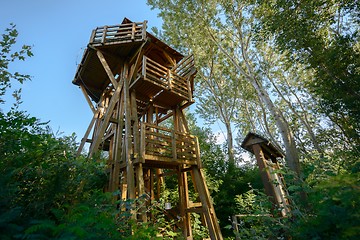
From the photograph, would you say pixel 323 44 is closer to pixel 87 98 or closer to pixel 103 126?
pixel 103 126

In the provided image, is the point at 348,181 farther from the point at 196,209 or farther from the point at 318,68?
the point at 318,68

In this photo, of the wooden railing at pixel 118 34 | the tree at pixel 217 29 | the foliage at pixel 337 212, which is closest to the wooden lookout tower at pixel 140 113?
the wooden railing at pixel 118 34

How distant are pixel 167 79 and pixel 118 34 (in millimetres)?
2618

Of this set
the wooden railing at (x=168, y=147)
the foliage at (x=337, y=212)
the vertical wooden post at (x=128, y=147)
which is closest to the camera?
the foliage at (x=337, y=212)

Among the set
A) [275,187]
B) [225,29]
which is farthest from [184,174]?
[225,29]

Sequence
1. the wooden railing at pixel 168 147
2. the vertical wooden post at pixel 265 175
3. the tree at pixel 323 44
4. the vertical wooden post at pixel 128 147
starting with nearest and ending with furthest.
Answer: the vertical wooden post at pixel 265 175, the vertical wooden post at pixel 128 147, the wooden railing at pixel 168 147, the tree at pixel 323 44

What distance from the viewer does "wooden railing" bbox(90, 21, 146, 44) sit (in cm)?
751

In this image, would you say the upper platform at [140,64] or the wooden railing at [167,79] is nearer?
the wooden railing at [167,79]

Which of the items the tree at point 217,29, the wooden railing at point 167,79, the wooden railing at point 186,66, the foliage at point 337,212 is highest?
the tree at point 217,29

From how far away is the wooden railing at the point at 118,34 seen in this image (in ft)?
24.6

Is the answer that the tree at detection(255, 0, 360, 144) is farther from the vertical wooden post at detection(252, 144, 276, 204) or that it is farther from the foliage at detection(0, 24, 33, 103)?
the foliage at detection(0, 24, 33, 103)

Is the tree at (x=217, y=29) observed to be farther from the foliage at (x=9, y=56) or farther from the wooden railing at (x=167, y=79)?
the foliage at (x=9, y=56)

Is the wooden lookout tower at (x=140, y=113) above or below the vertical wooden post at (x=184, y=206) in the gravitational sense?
above

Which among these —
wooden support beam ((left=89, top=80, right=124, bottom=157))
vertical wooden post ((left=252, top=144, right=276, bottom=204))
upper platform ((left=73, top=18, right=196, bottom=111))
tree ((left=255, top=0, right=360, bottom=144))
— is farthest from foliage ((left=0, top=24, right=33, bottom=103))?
tree ((left=255, top=0, right=360, bottom=144))
